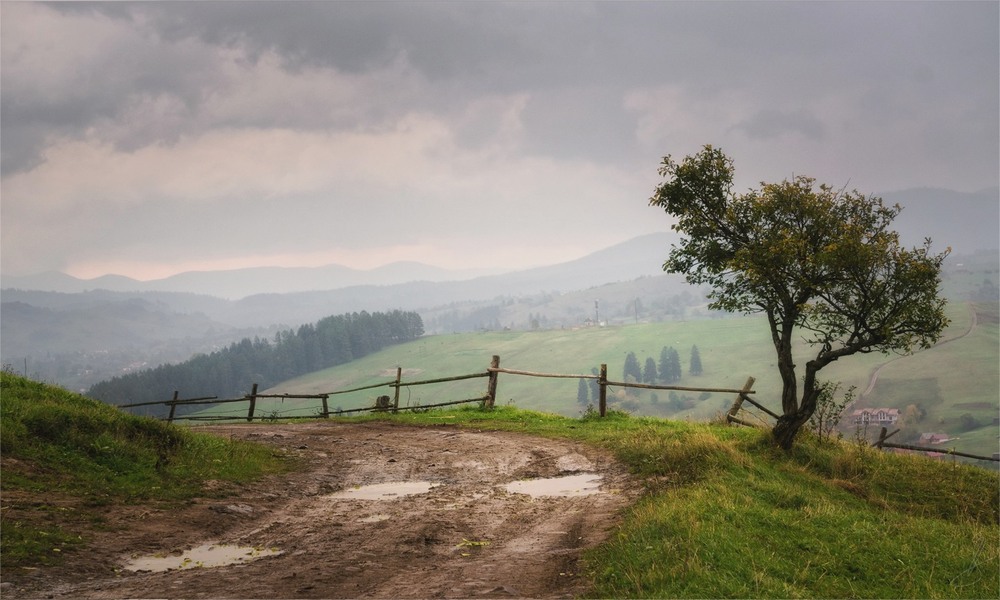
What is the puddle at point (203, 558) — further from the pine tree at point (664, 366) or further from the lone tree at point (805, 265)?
the pine tree at point (664, 366)

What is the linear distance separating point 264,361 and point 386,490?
151m

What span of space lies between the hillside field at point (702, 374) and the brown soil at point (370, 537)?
3002 inches

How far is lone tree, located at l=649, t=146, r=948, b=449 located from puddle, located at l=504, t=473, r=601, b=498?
512 centimetres

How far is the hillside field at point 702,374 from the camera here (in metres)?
109

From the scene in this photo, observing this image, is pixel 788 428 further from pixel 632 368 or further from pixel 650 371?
pixel 632 368

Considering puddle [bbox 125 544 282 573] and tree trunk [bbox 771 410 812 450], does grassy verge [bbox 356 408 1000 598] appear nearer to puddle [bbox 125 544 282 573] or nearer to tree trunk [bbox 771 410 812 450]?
tree trunk [bbox 771 410 812 450]

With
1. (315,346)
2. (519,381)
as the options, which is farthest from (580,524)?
(315,346)

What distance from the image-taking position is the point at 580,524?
919 centimetres

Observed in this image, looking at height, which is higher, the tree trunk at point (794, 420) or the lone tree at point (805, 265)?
the lone tree at point (805, 265)

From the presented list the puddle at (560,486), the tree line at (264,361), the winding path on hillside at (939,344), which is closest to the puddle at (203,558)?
the puddle at (560,486)

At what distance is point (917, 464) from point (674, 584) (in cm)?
1154

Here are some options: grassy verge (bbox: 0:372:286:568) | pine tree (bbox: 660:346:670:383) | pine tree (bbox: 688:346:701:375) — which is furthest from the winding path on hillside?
grassy verge (bbox: 0:372:286:568)

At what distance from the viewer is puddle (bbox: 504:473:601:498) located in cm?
1124

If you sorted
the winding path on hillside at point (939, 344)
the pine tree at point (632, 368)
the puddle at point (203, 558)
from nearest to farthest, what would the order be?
1. the puddle at point (203, 558)
2. the winding path on hillside at point (939, 344)
3. the pine tree at point (632, 368)
